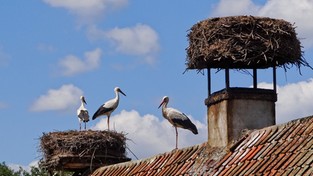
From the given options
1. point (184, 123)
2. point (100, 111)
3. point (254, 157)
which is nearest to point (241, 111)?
point (254, 157)

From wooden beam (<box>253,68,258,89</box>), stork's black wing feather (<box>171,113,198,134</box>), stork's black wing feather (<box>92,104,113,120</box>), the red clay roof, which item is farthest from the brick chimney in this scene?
stork's black wing feather (<box>92,104,113,120</box>)

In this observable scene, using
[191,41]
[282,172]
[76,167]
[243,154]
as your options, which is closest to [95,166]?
[76,167]

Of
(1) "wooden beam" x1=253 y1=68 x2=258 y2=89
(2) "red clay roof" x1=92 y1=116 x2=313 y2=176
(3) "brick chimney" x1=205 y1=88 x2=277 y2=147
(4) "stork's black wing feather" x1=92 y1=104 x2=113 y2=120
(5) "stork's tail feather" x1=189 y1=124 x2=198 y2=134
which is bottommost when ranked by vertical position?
(2) "red clay roof" x1=92 y1=116 x2=313 y2=176

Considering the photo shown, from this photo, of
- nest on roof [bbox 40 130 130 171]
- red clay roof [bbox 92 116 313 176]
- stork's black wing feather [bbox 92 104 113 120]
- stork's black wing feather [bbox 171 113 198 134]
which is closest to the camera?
red clay roof [bbox 92 116 313 176]

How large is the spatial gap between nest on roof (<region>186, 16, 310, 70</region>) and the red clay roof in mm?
1296

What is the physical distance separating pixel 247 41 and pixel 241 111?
3.37 feet

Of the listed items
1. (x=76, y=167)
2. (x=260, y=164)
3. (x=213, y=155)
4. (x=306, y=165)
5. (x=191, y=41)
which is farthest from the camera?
(x=76, y=167)

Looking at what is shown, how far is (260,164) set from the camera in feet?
46.3

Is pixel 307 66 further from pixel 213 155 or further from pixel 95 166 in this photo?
pixel 95 166

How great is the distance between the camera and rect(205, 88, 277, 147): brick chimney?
16.1m

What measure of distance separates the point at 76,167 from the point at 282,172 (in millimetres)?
8026

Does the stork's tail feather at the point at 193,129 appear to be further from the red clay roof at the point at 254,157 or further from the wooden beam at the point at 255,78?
the wooden beam at the point at 255,78

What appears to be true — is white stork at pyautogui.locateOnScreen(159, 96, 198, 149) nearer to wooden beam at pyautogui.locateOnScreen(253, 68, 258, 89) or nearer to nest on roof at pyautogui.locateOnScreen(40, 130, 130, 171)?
nest on roof at pyautogui.locateOnScreen(40, 130, 130, 171)

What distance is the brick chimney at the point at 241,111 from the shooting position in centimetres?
1606
